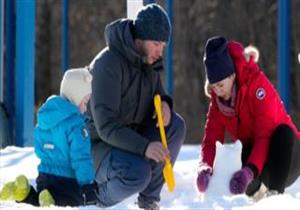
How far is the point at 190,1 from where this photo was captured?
9.66 m

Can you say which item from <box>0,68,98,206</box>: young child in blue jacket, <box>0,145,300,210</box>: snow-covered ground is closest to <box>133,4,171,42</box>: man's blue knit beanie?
<box>0,68,98,206</box>: young child in blue jacket

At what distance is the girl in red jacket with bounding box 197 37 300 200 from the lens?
2.55 m

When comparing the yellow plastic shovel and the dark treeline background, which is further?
the dark treeline background

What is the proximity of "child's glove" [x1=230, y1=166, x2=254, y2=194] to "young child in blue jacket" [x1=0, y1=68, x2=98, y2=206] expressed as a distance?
17.7 inches

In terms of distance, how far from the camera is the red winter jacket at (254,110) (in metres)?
2.55

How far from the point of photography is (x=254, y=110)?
2586 millimetres

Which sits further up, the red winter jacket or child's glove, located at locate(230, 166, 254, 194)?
the red winter jacket

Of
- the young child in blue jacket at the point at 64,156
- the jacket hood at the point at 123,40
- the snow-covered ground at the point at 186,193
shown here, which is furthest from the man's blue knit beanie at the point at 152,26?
the snow-covered ground at the point at 186,193

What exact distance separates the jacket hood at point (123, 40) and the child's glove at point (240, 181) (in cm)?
47

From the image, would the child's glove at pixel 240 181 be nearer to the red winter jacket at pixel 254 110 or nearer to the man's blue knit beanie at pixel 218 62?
the red winter jacket at pixel 254 110

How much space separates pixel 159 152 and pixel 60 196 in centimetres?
45

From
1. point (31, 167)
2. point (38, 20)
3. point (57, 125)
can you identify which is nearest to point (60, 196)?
A: point (57, 125)

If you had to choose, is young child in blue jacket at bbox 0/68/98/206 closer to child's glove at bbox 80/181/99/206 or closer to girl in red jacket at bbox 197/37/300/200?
child's glove at bbox 80/181/99/206

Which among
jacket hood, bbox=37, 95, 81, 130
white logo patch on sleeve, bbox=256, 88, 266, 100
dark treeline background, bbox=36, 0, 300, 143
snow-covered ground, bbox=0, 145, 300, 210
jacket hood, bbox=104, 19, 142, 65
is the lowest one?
dark treeline background, bbox=36, 0, 300, 143
